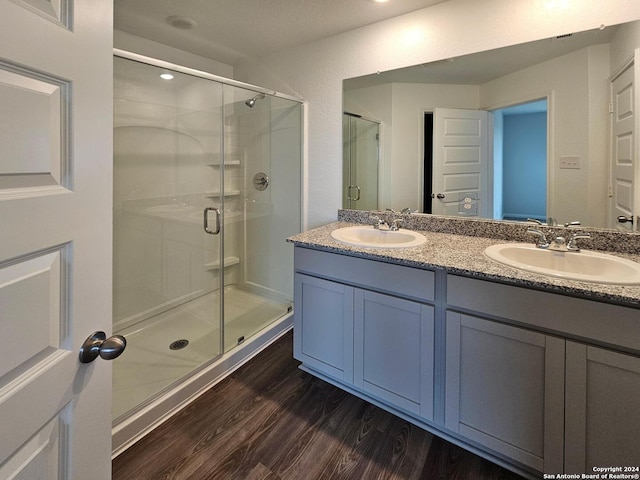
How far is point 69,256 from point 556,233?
196 cm

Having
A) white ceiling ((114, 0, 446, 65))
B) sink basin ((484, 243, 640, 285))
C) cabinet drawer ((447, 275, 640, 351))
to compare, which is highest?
white ceiling ((114, 0, 446, 65))

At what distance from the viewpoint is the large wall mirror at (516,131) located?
1538 mm

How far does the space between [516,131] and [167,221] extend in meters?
2.27

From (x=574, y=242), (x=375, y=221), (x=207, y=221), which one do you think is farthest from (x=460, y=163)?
(x=207, y=221)

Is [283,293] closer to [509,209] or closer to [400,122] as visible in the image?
[400,122]

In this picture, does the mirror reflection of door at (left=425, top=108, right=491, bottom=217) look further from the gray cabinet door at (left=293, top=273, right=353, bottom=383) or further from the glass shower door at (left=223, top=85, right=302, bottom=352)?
the glass shower door at (left=223, top=85, right=302, bottom=352)

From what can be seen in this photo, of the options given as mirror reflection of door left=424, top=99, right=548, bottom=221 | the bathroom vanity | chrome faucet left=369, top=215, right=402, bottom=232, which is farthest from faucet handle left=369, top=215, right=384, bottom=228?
the bathroom vanity

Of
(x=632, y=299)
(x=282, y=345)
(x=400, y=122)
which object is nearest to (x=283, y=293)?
(x=282, y=345)

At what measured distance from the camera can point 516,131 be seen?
1.78 metres

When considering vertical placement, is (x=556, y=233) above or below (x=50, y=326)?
above

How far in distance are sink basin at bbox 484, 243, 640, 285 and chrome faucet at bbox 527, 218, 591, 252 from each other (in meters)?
0.03

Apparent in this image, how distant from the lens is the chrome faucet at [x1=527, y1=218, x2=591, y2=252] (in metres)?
1.52

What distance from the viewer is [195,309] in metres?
2.52

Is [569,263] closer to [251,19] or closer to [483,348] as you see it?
[483,348]
